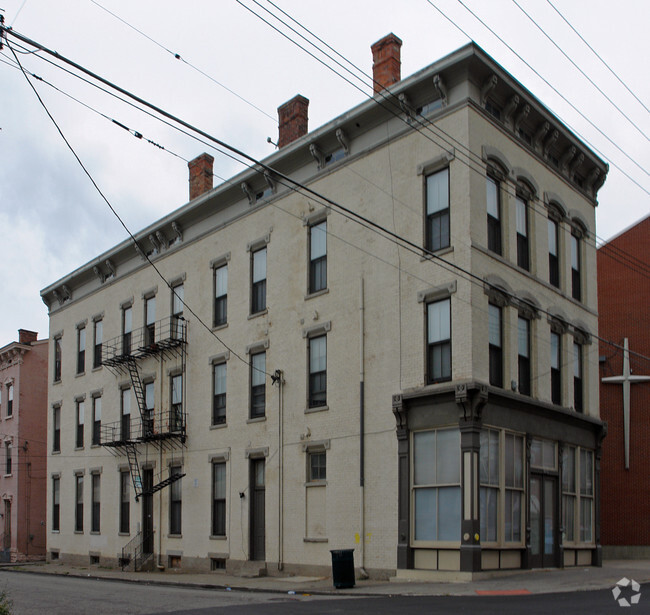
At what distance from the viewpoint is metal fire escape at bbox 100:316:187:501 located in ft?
103

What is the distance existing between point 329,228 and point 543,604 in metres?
14.1

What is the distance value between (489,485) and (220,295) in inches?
524

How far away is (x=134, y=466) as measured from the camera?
3344cm

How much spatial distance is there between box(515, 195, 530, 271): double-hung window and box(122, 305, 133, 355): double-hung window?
1768 cm

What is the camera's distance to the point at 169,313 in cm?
3284

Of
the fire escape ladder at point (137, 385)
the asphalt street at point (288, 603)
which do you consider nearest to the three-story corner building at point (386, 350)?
the fire escape ladder at point (137, 385)

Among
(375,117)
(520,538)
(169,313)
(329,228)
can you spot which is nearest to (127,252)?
(169,313)

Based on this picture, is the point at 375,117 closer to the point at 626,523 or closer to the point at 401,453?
the point at 401,453

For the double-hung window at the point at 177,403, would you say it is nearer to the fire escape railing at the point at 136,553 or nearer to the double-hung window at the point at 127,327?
the double-hung window at the point at 127,327

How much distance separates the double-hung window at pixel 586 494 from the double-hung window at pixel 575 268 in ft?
16.7

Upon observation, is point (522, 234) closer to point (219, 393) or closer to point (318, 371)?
point (318, 371)

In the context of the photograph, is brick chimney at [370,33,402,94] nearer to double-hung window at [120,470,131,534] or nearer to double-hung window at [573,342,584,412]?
double-hung window at [573,342,584,412]

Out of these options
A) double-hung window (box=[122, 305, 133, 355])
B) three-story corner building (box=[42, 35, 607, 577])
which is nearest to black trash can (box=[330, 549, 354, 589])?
three-story corner building (box=[42, 35, 607, 577])

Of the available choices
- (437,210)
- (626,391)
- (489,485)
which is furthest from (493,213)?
(626,391)
